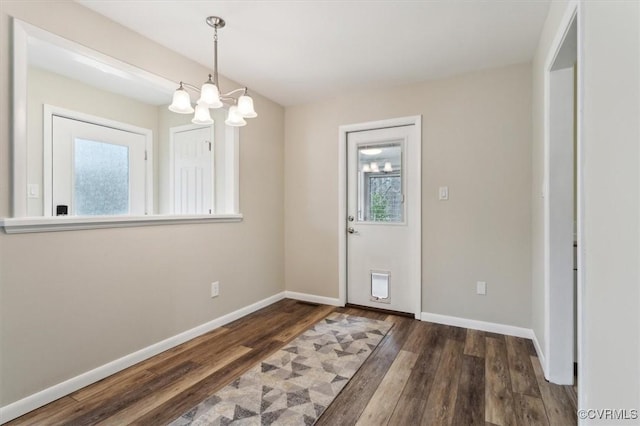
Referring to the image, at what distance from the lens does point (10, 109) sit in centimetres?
166

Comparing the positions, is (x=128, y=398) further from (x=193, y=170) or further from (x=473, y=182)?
(x=473, y=182)

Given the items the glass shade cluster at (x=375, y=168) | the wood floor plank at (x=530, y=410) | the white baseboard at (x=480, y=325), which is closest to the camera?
the wood floor plank at (x=530, y=410)

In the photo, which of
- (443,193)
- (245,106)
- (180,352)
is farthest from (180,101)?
(443,193)

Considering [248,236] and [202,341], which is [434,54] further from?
[202,341]

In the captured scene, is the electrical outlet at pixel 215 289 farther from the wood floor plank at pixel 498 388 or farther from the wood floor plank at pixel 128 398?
the wood floor plank at pixel 498 388

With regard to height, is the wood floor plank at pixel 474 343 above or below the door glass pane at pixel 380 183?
below

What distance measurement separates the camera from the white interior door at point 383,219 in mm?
3199

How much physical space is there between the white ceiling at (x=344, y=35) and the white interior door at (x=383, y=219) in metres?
0.68

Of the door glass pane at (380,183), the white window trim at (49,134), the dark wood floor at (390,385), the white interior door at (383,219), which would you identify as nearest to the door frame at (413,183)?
the white interior door at (383,219)

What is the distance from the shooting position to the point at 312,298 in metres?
3.73

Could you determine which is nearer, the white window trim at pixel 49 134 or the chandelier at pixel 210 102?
the chandelier at pixel 210 102

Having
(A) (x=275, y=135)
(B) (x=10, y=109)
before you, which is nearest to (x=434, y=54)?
(A) (x=275, y=135)

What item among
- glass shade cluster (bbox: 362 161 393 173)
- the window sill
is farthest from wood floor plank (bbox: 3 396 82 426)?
glass shade cluster (bbox: 362 161 393 173)
